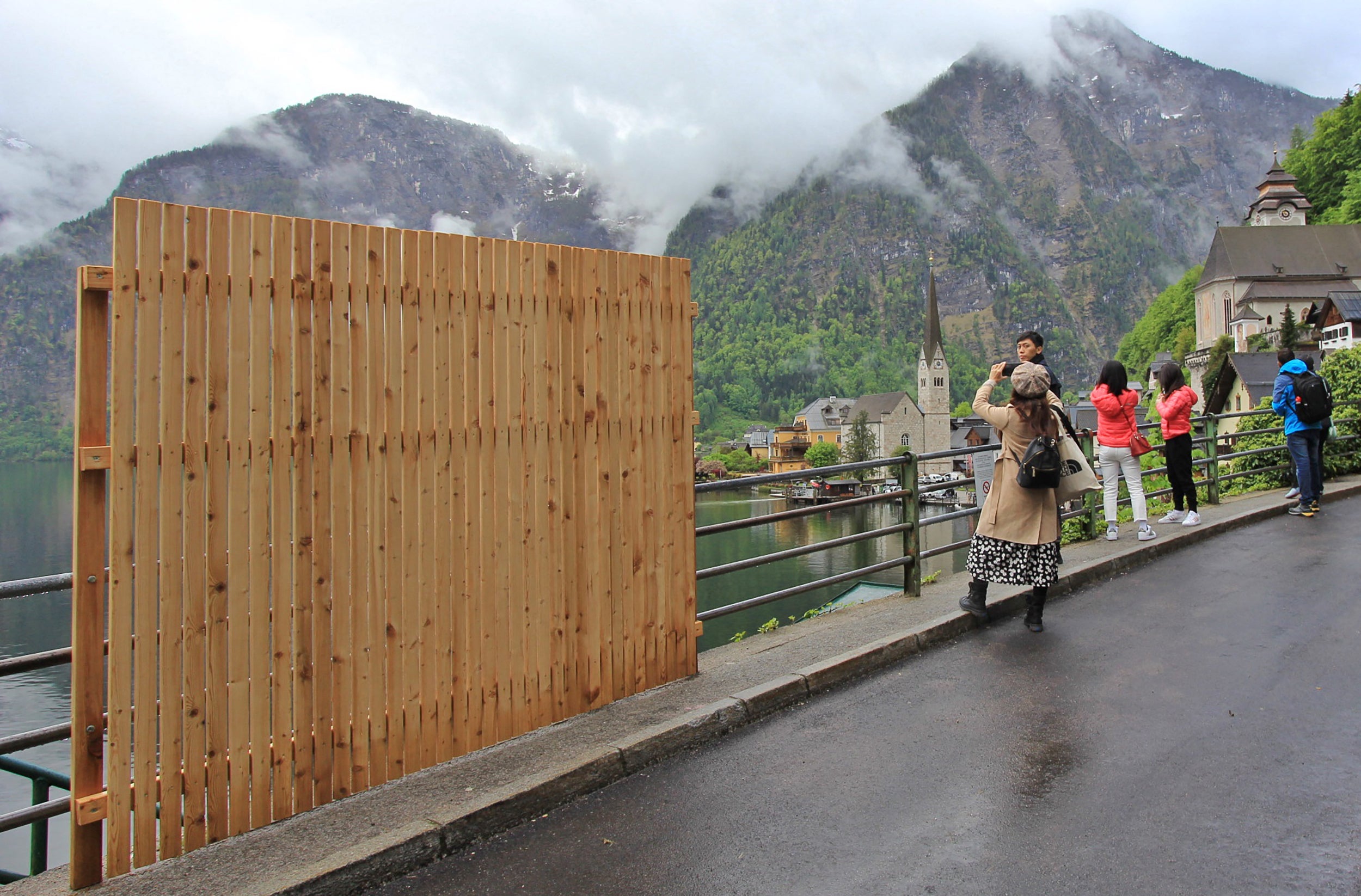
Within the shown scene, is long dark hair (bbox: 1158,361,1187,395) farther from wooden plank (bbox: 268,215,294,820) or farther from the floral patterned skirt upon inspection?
wooden plank (bbox: 268,215,294,820)

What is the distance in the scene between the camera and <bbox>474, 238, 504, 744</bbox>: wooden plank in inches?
167

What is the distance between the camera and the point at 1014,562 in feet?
21.0

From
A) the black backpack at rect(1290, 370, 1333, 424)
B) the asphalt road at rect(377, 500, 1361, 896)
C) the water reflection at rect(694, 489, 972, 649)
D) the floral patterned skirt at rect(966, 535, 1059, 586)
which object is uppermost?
the black backpack at rect(1290, 370, 1333, 424)

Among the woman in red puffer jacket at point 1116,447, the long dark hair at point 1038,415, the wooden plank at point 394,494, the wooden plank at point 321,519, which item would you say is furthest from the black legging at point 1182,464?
the wooden plank at point 321,519

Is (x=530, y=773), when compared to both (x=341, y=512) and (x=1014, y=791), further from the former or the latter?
(x=1014, y=791)

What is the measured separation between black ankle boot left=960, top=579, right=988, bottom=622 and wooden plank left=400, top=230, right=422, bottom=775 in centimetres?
408

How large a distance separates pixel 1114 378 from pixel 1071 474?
9.96ft

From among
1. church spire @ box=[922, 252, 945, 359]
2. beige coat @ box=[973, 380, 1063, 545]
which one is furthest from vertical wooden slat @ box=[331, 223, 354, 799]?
church spire @ box=[922, 252, 945, 359]

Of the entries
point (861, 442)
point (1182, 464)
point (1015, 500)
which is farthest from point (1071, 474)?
point (861, 442)

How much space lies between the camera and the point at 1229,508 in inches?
450

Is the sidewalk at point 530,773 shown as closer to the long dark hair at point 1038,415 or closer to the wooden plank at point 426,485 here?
the wooden plank at point 426,485

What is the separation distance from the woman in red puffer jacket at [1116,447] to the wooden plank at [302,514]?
7.63 m

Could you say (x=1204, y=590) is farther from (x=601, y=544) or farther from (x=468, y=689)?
(x=468, y=689)

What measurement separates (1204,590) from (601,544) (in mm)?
5395
